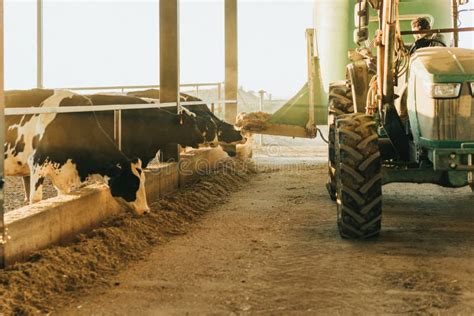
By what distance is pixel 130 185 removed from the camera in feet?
22.4

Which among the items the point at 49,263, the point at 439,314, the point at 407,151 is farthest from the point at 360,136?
the point at 49,263

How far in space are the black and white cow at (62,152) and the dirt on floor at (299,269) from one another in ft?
4.09

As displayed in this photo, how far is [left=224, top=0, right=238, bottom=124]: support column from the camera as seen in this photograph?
14281 millimetres

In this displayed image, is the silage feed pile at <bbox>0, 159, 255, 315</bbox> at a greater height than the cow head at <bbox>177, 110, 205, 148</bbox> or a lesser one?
lesser

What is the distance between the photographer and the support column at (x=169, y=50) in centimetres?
897

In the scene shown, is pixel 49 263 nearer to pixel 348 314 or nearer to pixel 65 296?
pixel 65 296

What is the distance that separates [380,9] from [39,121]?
3936 millimetres

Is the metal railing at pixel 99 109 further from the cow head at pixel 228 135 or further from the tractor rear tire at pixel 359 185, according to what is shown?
the cow head at pixel 228 135

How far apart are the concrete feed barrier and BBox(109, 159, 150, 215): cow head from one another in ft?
0.43

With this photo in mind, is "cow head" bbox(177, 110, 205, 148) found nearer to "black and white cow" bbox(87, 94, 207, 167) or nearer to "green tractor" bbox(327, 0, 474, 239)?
"black and white cow" bbox(87, 94, 207, 167)

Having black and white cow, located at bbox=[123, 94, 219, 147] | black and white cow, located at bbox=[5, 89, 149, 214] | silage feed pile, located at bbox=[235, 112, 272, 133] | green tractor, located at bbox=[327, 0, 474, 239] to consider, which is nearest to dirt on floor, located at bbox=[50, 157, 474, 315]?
green tractor, located at bbox=[327, 0, 474, 239]

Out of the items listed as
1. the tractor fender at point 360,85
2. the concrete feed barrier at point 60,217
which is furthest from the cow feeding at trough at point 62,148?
the tractor fender at point 360,85

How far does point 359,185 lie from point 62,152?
3.68 metres

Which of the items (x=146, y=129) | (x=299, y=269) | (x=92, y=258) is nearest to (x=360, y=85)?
(x=146, y=129)
